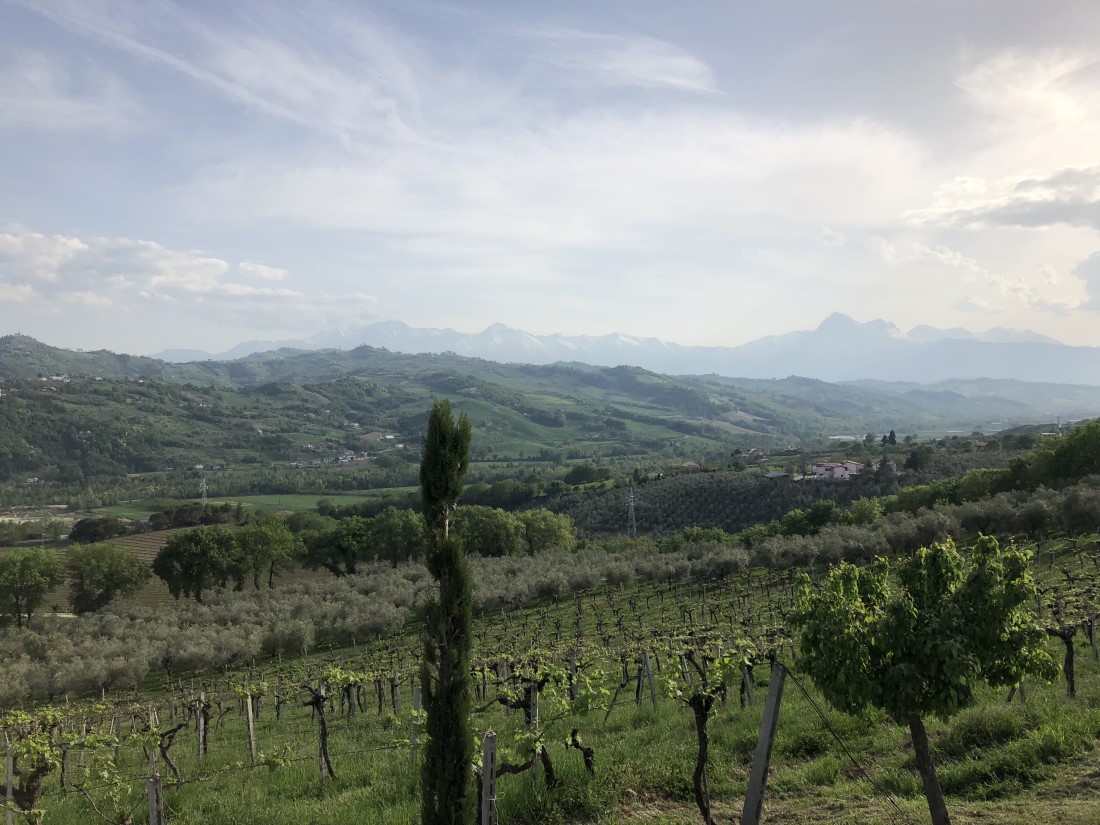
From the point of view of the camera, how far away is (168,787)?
14.5m

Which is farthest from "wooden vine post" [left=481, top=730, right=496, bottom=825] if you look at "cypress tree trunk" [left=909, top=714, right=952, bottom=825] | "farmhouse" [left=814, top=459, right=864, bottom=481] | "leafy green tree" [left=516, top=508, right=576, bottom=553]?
"farmhouse" [left=814, top=459, right=864, bottom=481]

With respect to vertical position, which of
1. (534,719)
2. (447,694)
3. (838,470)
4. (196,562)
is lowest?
(196,562)

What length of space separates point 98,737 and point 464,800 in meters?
11.1

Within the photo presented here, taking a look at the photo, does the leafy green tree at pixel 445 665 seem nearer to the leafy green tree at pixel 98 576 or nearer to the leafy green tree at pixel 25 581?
the leafy green tree at pixel 25 581

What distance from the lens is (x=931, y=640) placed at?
25.0ft

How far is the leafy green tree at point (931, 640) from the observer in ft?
25.1

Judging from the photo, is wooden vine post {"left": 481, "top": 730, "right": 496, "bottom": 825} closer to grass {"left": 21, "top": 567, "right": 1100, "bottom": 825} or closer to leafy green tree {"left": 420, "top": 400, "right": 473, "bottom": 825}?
leafy green tree {"left": 420, "top": 400, "right": 473, "bottom": 825}

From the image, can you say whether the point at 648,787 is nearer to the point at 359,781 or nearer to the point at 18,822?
the point at 359,781

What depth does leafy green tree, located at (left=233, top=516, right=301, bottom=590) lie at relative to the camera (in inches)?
2581

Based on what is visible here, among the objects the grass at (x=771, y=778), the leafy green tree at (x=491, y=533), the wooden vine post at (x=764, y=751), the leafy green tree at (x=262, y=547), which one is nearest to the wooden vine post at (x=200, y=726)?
the grass at (x=771, y=778)

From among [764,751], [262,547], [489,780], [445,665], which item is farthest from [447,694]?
[262,547]

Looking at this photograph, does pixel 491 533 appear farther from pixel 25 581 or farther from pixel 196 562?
pixel 25 581

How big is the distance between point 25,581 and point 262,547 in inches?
766

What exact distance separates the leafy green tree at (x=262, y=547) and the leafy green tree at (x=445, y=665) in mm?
64156
